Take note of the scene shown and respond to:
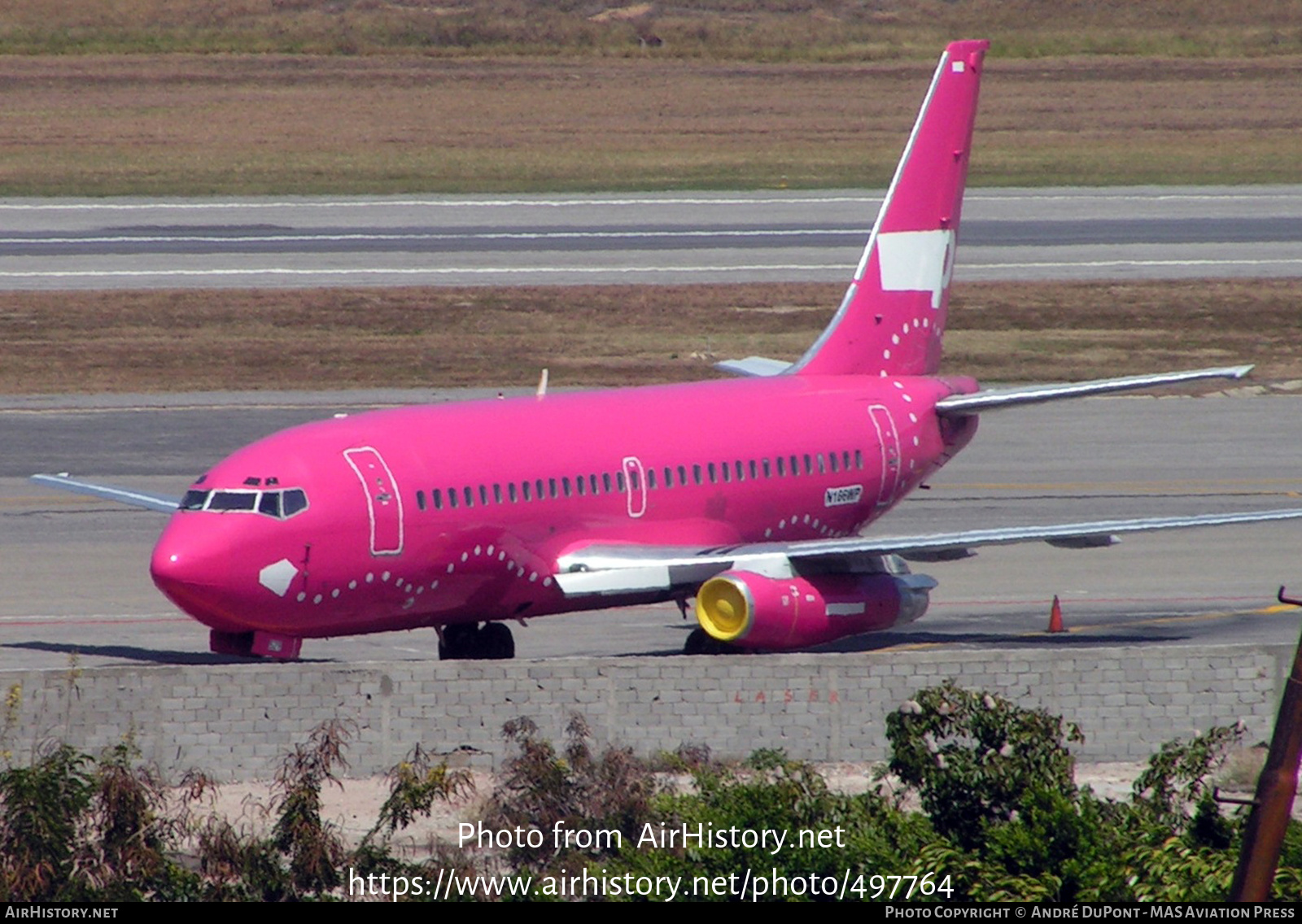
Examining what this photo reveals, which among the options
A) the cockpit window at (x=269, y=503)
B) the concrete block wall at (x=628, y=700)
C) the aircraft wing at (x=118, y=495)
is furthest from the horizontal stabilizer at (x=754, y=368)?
the cockpit window at (x=269, y=503)

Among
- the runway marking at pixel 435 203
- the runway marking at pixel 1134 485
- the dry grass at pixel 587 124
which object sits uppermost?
the dry grass at pixel 587 124

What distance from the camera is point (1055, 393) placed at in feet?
128

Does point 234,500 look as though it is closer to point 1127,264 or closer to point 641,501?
point 641,501

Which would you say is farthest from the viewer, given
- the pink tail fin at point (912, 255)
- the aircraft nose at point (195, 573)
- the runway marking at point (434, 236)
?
the runway marking at point (434, 236)

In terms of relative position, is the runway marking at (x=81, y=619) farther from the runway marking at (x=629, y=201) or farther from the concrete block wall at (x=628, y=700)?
the runway marking at (x=629, y=201)

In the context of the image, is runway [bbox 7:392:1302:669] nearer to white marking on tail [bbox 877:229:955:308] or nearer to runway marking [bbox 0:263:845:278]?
white marking on tail [bbox 877:229:955:308]

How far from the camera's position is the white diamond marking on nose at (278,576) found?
31.3 meters

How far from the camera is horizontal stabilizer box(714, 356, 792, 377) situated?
140 ft

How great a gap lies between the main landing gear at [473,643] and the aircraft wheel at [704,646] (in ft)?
9.14

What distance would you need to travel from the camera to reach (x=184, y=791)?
28.9m

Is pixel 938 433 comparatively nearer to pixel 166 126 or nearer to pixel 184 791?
pixel 184 791

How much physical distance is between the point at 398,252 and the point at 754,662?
53.7 m
